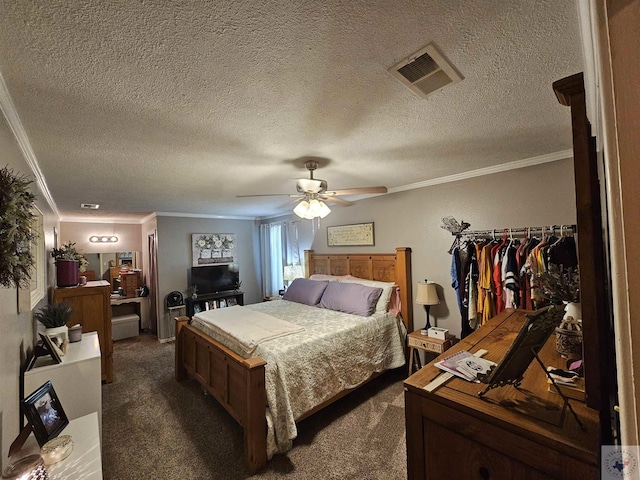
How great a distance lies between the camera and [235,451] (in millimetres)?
2164

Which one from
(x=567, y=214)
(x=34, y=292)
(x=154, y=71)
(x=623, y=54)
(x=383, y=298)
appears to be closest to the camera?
(x=623, y=54)

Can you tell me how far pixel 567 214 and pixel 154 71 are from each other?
303 cm

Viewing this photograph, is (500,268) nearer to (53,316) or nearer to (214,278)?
(53,316)

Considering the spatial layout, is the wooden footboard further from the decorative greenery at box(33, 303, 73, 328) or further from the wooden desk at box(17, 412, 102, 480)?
the decorative greenery at box(33, 303, 73, 328)

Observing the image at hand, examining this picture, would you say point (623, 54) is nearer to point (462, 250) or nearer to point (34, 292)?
point (462, 250)

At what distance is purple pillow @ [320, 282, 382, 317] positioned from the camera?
3268mm

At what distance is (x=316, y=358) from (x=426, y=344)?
4.05 feet

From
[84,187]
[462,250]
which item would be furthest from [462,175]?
[84,187]

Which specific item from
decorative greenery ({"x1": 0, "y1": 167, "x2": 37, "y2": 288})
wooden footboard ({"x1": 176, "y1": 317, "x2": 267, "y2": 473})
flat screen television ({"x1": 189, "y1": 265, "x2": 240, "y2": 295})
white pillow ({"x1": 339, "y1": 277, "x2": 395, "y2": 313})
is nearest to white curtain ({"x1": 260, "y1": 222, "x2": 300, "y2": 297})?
flat screen television ({"x1": 189, "y1": 265, "x2": 240, "y2": 295})

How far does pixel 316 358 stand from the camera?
243 centimetres

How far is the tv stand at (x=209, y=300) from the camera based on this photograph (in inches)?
198

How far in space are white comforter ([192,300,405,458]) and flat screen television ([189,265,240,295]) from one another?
2.12 m

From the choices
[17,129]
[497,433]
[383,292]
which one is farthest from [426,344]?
[17,129]

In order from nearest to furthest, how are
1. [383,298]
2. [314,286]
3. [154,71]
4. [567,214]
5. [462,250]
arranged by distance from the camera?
[154,71] < [567,214] < [462,250] < [383,298] < [314,286]
